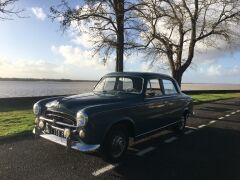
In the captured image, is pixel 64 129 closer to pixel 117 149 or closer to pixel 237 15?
pixel 117 149

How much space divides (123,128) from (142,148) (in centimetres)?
124

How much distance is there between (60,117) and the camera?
21.6ft

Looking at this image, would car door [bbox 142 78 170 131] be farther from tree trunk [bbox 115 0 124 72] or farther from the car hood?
tree trunk [bbox 115 0 124 72]

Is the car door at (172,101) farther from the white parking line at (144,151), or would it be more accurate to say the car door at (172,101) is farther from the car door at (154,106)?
the white parking line at (144,151)

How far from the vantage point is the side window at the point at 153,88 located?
305 inches

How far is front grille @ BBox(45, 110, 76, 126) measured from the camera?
640 cm

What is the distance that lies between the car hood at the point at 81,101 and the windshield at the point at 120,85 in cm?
39

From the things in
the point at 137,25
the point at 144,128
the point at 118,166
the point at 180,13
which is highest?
the point at 180,13

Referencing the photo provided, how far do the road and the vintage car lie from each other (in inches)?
17.0

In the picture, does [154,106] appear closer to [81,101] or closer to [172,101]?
[172,101]

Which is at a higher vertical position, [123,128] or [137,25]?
[137,25]

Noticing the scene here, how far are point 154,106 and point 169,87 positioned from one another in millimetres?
1307

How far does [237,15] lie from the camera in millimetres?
25375

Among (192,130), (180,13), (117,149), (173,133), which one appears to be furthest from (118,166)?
(180,13)
